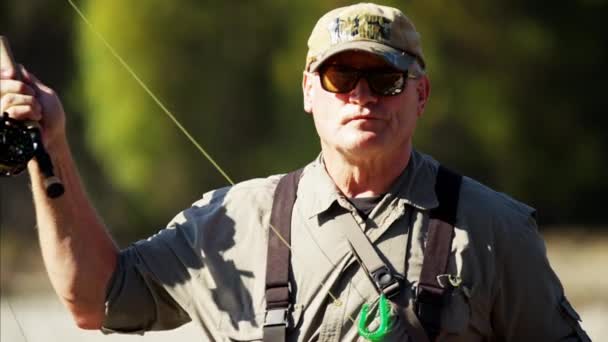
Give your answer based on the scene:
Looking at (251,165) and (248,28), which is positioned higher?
(248,28)

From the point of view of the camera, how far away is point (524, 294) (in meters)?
3.84

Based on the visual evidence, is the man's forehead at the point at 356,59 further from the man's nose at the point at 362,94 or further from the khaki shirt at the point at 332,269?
the khaki shirt at the point at 332,269

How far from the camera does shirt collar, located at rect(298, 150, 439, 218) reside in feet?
12.8

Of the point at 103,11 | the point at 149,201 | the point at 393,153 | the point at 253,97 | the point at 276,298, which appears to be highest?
the point at 393,153

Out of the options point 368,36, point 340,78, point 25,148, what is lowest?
point 25,148

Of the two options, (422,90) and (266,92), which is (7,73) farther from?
(266,92)

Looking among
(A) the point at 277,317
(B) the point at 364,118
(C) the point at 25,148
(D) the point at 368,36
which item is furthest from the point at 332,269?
(C) the point at 25,148

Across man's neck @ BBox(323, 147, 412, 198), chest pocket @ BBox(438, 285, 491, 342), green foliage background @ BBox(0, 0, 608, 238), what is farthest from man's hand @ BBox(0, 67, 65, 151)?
green foliage background @ BBox(0, 0, 608, 238)

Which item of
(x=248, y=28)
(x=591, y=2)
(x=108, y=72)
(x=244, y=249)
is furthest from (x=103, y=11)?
(x=244, y=249)

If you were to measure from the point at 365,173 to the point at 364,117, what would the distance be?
0.19m

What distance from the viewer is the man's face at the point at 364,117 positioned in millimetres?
3791

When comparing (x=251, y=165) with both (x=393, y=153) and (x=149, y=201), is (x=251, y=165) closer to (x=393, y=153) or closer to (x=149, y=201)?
(x=149, y=201)

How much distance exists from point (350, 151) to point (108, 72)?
9734 millimetres

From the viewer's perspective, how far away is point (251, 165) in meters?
13.8
